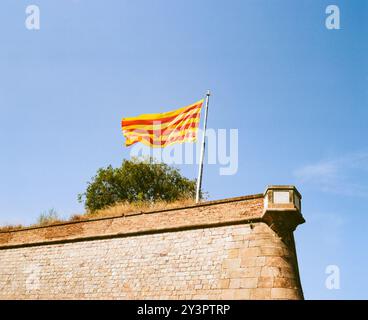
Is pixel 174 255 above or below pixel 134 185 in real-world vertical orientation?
below

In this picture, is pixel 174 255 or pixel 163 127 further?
pixel 163 127

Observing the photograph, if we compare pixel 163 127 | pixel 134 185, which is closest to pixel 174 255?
pixel 163 127

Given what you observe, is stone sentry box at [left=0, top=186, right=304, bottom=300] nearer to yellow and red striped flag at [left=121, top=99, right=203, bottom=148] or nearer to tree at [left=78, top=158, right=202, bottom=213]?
yellow and red striped flag at [left=121, top=99, right=203, bottom=148]

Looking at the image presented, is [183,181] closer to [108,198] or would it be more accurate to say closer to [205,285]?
[108,198]

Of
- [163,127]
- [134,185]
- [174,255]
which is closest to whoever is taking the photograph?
[174,255]

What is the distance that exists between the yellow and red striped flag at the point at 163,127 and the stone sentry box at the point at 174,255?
259 cm

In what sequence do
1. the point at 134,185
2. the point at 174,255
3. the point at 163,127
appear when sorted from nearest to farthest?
the point at 174,255, the point at 163,127, the point at 134,185

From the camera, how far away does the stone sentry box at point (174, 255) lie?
9.12 metres

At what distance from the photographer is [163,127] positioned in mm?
12438

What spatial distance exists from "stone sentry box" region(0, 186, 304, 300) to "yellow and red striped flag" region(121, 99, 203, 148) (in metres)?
2.59

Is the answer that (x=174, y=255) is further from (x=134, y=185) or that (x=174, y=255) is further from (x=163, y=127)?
(x=134, y=185)

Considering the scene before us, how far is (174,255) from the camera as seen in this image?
10211 mm

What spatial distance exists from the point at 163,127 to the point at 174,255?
4.43 metres

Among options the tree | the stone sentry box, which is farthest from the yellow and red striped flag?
the tree
